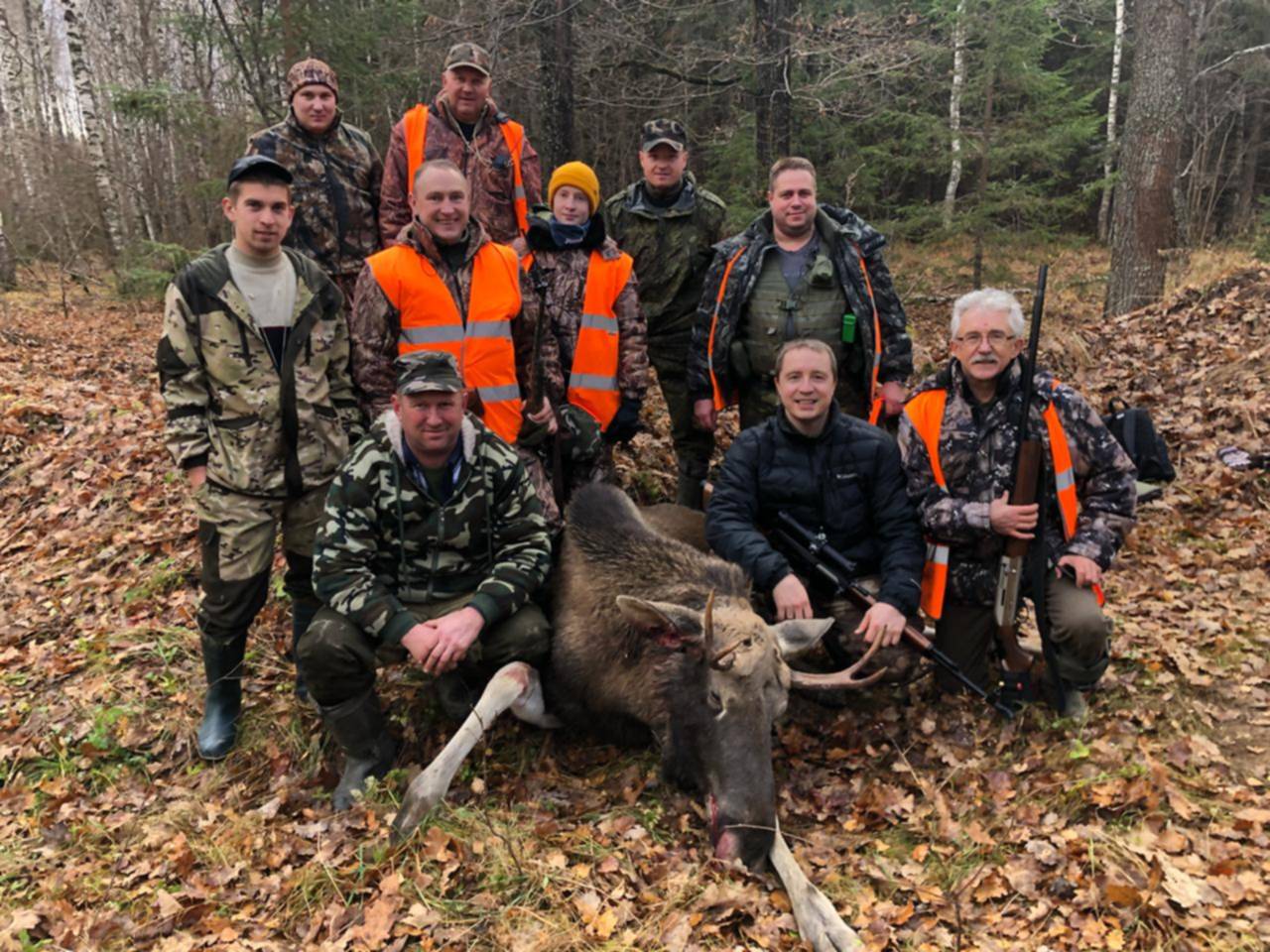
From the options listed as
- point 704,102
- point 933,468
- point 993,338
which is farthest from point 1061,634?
point 704,102

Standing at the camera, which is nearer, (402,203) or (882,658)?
(882,658)

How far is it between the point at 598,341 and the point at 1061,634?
3.50 m

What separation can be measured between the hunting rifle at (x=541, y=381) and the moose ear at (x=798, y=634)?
1990 mm

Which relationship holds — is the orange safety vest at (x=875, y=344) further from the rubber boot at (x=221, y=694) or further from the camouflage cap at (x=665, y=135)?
the rubber boot at (x=221, y=694)

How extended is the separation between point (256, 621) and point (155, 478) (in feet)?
8.62

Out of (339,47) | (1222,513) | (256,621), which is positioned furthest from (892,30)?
(256,621)

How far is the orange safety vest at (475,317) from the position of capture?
5117mm

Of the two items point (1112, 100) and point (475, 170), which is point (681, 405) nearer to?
point (475, 170)

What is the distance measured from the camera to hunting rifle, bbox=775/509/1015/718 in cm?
486

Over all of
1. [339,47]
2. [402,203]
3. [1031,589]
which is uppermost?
[339,47]

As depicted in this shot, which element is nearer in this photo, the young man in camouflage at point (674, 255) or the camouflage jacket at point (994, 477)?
the camouflage jacket at point (994, 477)

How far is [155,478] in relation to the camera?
7703 mm

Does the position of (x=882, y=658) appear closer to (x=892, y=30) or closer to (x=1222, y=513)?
(x=1222, y=513)

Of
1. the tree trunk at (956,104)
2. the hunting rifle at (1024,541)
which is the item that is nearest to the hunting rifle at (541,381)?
the hunting rifle at (1024,541)
